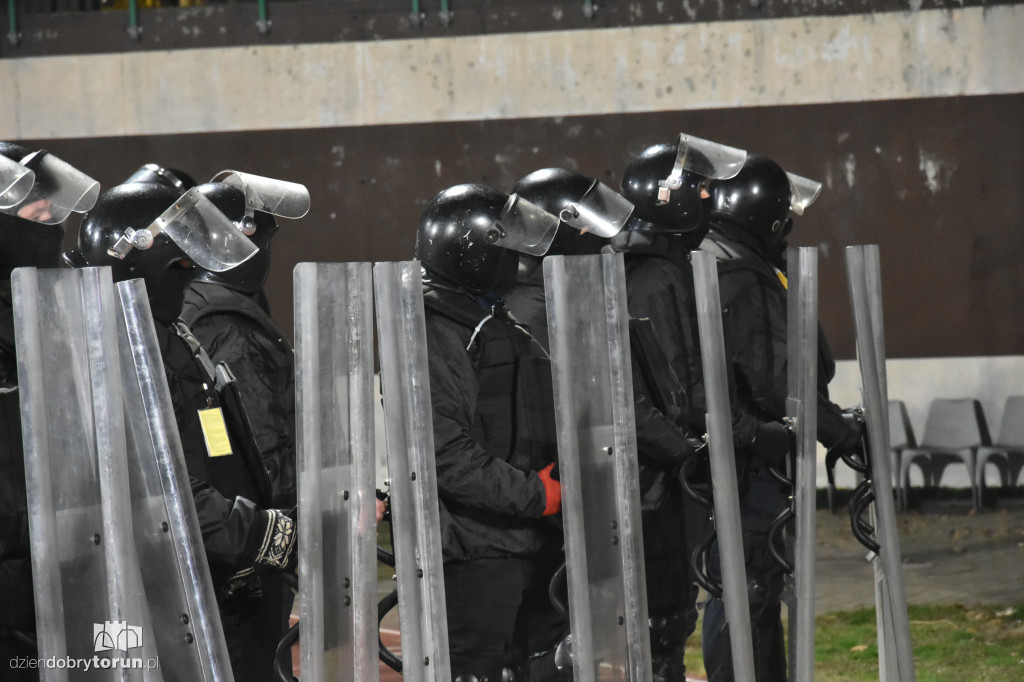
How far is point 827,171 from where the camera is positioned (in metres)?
7.73

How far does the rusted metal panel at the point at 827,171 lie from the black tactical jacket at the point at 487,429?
5.17 meters

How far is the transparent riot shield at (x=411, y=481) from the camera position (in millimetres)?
2289

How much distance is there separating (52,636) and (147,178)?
2279 millimetres

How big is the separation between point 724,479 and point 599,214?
76 cm

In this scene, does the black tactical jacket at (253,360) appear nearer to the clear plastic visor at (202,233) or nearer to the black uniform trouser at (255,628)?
the black uniform trouser at (255,628)

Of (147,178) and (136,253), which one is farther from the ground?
(147,178)

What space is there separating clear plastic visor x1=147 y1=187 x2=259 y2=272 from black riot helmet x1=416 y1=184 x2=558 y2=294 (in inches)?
22.1

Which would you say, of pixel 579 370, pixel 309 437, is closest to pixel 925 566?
pixel 579 370

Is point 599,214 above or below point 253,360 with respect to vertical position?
above

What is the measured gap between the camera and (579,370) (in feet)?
8.15

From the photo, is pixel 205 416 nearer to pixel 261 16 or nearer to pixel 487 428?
pixel 487 428

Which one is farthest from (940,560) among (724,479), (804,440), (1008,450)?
(724,479)

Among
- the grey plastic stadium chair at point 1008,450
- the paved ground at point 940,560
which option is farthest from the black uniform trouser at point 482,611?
the grey plastic stadium chair at point 1008,450

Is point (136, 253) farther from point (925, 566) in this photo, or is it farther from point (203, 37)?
point (203, 37)
